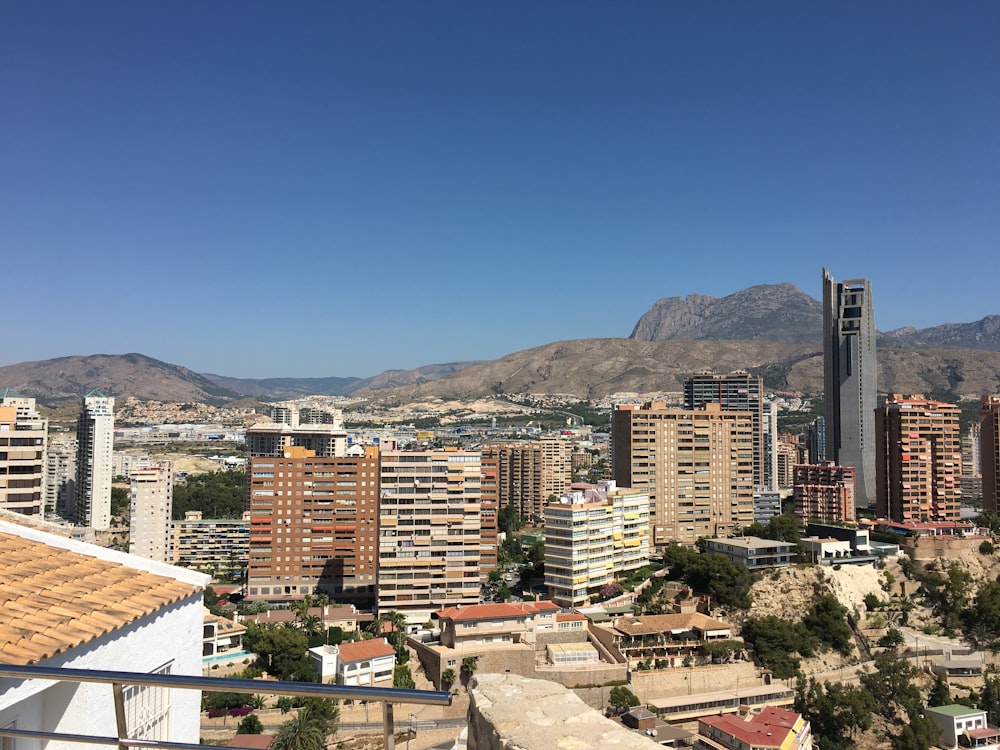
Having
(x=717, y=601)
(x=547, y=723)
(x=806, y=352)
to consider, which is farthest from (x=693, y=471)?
(x=806, y=352)

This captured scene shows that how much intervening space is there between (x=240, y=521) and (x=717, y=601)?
19.2 metres

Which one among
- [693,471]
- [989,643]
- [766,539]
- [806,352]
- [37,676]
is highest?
[806,352]

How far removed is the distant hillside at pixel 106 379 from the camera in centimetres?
13012

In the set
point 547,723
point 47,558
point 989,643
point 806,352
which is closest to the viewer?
point 547,723

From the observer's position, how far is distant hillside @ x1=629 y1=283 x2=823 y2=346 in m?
143

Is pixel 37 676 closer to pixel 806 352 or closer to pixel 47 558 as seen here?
pixel 47 558

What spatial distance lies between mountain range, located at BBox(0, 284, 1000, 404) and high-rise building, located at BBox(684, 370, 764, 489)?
50.3 meters

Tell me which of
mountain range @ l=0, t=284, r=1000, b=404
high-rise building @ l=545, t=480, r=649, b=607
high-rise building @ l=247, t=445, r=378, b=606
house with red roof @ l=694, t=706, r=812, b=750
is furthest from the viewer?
mountain range @ l=0, t=284, r=1000, b=404

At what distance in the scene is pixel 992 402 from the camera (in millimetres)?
27406

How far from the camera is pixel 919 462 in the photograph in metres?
27.1

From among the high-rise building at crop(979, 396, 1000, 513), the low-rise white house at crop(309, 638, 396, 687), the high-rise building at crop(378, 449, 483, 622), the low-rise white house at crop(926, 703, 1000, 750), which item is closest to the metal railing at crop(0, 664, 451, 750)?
the low-rise white house at crop(309, 638, 396, 687)

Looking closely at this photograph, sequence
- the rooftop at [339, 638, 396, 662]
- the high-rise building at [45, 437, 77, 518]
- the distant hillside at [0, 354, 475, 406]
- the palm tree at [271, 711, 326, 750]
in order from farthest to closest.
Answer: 1. the distant hillside at [0, 354, 475, 406]
2. the high-rise building at [45, 437, 77, 518]
3. the rooftop at [339, 638, 396, 662]
4. the palm tree at [271, 711, 326, 750]

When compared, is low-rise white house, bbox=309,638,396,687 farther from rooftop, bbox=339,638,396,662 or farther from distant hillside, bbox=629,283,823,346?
distant hillside, bbox=629,283,823,346

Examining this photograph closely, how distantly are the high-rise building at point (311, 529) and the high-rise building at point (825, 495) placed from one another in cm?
1588
